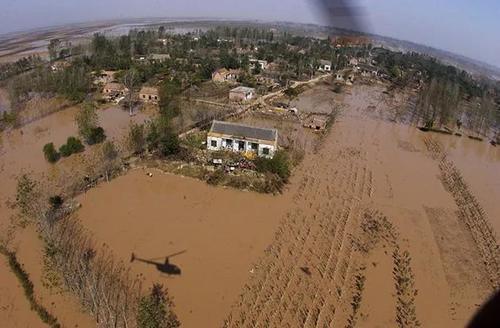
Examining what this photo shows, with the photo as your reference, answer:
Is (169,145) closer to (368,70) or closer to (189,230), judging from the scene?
(189,230)

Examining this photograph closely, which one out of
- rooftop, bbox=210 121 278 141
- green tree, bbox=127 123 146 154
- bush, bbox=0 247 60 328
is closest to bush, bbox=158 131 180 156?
green tree, bbox=127 123 146 154

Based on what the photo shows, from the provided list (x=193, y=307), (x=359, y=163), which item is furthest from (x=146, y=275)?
(x=359, y=163)

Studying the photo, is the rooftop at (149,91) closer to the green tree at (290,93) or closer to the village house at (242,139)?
the green tree at (290,93)

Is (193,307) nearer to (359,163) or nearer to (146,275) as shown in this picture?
(146,275)

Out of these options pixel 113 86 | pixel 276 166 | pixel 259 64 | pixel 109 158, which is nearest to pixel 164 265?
pixel 276 166

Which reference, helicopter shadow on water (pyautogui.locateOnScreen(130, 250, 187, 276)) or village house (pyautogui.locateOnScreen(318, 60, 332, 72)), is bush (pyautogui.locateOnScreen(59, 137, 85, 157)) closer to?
helicopter shadow on water (pyautogui.locateOnScreen(130, 250, 187, 276))
